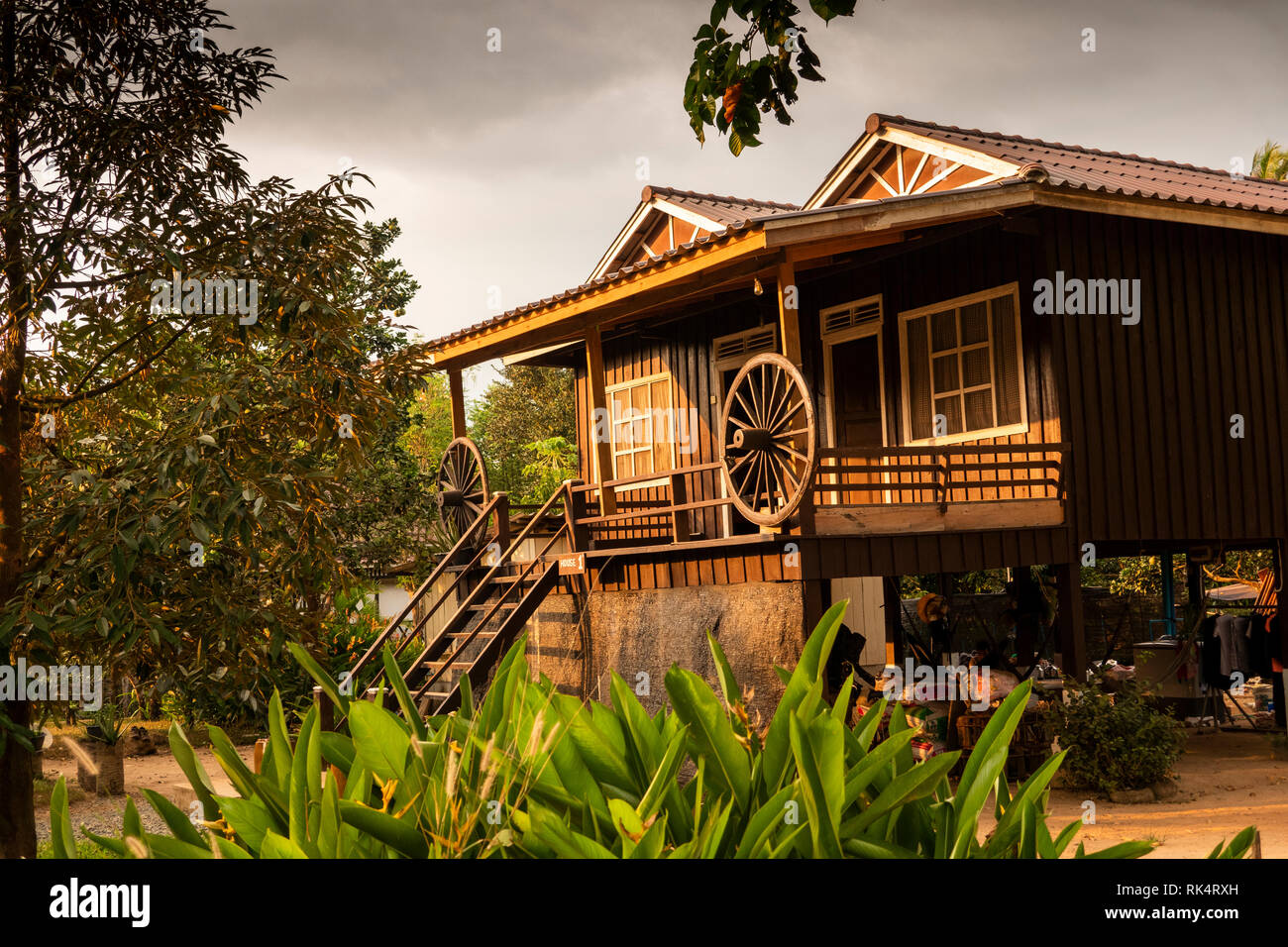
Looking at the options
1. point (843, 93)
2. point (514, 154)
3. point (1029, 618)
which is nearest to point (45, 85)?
point (514, 154)

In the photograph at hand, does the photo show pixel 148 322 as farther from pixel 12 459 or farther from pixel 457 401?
pixel 457 401

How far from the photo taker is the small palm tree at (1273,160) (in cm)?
2778

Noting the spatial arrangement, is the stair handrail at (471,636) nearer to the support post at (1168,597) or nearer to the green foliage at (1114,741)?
the green foliage at (1114,741)

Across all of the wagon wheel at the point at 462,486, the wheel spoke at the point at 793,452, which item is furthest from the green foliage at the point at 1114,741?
the wagon wheel at the point at 462,486

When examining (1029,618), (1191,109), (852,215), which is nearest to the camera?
(1191,109)

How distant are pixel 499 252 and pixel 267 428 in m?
1.87

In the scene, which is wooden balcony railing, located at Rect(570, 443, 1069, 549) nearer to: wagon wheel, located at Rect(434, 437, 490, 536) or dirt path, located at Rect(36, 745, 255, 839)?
wagon wheel, located at Rect(434, 437, 490, 536)

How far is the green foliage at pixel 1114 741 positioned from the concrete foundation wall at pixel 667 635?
234 cm

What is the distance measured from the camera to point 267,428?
6734mm

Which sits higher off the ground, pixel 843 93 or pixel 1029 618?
pixel 843 93

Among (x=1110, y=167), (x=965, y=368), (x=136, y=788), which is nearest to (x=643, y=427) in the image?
(x=965, y=368)

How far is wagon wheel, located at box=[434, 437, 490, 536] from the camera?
44.1ft
